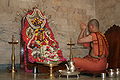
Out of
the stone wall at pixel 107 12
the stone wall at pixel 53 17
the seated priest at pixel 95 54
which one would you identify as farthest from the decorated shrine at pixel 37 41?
the stone wall at pixel 107 12

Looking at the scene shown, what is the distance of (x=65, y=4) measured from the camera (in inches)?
380

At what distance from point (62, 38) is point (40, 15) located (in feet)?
6.68

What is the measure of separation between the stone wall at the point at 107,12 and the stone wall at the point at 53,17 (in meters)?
0.49

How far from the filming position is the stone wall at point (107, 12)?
8.77 m

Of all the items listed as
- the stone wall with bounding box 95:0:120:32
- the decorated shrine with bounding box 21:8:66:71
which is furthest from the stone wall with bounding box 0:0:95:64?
the decorated shrine with bounding box 21:8:66:71

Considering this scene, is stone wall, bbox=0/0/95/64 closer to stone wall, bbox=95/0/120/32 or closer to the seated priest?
stone wall, bbox=95/0/120/32

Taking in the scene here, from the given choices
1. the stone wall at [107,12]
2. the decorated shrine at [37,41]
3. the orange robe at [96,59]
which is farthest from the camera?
the stone wall at [107,12]

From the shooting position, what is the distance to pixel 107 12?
31.0 feet

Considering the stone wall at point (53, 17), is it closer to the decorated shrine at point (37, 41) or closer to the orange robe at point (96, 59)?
the decorated shrine at point (37, 41)

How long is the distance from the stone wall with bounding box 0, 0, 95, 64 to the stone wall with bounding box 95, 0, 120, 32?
0.49 meters

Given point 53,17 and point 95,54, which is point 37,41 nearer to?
point 53,17

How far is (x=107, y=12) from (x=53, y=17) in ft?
9.19

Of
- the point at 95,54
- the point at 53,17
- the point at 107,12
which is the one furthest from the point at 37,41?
the point at 107,12

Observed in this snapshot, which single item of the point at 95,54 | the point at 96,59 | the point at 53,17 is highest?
the point at 53,17
